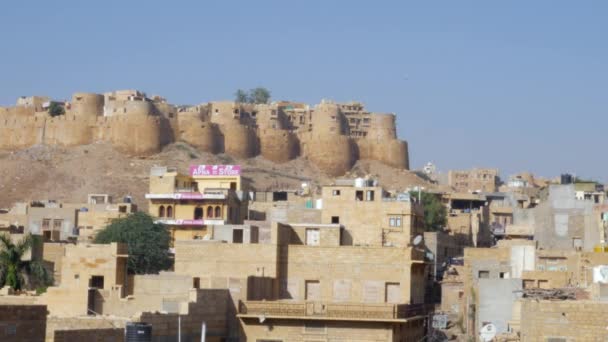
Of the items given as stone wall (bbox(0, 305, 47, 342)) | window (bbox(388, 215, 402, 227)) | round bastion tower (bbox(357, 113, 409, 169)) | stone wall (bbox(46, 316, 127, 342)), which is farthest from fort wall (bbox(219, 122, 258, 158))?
stone wall (bbox(0, 305, 47, 342))

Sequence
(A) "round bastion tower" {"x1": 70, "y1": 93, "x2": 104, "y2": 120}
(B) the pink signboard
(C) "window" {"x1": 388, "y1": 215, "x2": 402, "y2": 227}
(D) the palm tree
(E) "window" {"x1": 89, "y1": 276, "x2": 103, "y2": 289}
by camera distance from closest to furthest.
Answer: (E) "window" {"x1": 89, "y1": 276, "x2": 103, "y2": 289} < (D) the palm tree < (C) "window" {"x1": 388, "y1": 215, "x2": 402, "y2": 227} < (B) the pink signboard < (A) "round bastion tower" {"x1": 70, "y1": 93, "x2": 104, "y2": 120}

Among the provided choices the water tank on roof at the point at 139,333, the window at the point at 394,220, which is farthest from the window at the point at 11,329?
the window at the point at 394,220

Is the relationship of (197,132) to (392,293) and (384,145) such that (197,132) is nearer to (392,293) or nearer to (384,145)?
(384,145)

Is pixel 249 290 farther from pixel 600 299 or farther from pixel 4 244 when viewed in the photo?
pixel 4 244

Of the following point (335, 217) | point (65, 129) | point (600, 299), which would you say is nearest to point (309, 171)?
point (65, 129)

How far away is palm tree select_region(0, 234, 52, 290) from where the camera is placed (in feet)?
96.6

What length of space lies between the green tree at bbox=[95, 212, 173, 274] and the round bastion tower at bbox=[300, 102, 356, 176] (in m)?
46.0

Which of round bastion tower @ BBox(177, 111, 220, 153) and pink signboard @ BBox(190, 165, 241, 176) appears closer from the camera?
pink signboard @ BBox(190, 165, 241, 176)

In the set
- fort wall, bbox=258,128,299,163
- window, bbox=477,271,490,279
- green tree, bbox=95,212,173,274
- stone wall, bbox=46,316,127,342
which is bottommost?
stone wall, bbox=46,316,127,342

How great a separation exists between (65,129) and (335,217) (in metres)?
56.5

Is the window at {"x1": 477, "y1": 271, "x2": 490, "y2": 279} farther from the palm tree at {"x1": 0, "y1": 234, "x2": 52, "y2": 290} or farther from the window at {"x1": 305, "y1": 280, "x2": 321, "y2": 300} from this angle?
the palm tree at {"x1": 0, "y1": 234, "x2": 52, "y2": 290}

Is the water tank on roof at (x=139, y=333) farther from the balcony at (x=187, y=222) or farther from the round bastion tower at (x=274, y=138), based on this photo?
the round bastion tower at (x=274, y=138)

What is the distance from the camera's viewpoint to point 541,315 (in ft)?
59.7

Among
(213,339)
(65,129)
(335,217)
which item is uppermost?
(65,129)
